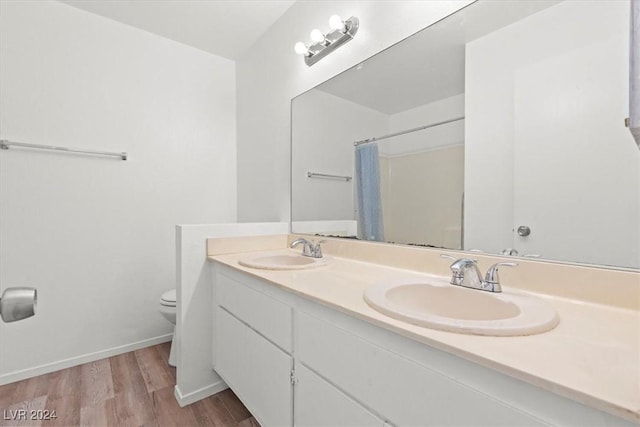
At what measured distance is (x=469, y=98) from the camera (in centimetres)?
111

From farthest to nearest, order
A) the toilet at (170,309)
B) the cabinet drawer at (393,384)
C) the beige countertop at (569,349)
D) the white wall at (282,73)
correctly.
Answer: the toilet at (170,309) → the white wall at (282,73) → the cabinet drawer at (393,384) → the beige countertop at (569,349)

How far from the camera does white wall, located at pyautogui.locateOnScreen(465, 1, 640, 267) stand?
2.61 ft

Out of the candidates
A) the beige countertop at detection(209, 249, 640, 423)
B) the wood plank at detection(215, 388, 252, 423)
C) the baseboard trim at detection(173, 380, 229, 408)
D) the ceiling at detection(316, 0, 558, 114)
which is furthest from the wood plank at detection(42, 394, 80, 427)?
the ceiling at detection(316, 0, 558, 114)

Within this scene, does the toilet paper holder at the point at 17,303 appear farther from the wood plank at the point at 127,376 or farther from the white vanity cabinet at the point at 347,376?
the wood plank at the point at 127,376

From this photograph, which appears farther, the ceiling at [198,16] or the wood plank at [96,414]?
the ceiling at [198,16]

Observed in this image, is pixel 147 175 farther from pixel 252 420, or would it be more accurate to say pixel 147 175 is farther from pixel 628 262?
pixel 628 262

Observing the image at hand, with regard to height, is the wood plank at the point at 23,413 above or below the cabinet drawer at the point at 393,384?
below

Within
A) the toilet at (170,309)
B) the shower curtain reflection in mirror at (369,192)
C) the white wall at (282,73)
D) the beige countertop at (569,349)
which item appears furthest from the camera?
the toilet at (170,309)

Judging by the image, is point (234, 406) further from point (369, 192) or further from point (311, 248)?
point (369, 192)

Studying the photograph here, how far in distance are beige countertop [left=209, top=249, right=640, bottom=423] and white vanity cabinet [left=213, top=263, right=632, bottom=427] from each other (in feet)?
0.11

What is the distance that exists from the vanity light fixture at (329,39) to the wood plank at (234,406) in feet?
6.39

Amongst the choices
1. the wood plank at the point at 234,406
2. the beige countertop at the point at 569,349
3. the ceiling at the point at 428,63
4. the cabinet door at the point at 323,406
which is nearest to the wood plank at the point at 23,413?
the wood plank at the point at 234,406

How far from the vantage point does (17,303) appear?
46 cm

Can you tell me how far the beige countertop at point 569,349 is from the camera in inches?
16.9
